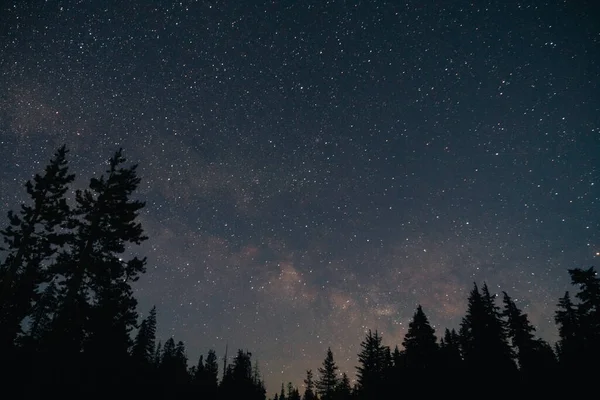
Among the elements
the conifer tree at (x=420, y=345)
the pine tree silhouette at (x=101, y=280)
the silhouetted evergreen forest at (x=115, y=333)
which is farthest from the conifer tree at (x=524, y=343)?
the pine tree silhouette at (x=101, y=280)

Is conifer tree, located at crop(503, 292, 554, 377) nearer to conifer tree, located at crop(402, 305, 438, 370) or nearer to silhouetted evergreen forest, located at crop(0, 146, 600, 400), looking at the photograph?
silhouetted evergreen forest, located at crop(0, 146, 600, 400)

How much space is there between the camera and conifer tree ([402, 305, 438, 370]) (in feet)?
102

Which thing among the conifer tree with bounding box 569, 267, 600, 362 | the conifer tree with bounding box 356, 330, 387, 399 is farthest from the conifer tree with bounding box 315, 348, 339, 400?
the conifer tree with bounding box 569, 267, 600, 362

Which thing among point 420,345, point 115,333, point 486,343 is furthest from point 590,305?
point 115,333

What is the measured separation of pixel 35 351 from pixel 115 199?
9246 millimetres

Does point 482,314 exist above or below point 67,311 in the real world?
above

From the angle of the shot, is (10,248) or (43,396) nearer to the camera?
(43,396)

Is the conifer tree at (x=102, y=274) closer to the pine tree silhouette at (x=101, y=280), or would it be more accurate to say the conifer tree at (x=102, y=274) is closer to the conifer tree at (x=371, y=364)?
the pine tree silhouette at (x=101, y=280)

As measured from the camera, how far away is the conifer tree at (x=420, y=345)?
102 feet

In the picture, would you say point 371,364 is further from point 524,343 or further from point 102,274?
point 102,274

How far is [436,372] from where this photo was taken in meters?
30.5

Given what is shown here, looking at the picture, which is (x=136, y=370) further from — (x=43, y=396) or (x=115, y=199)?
(x=115, y=199)

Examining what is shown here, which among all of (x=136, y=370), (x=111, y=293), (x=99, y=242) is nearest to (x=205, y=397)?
(x=136, y=370)

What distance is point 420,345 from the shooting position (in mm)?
31922
